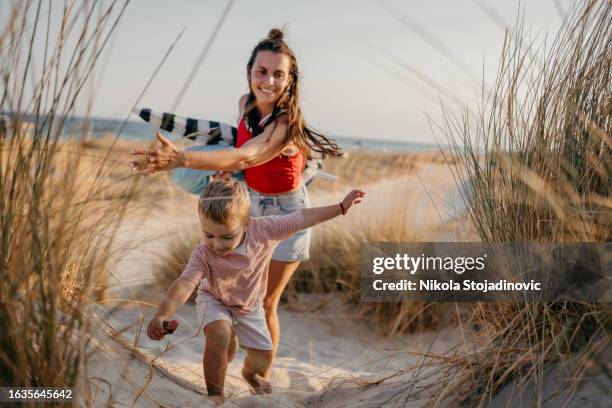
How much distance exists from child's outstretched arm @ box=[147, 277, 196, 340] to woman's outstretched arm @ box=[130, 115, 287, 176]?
0.47 m

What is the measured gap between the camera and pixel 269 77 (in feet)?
10.0

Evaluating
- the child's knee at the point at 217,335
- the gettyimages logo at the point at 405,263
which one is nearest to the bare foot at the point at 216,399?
the child's knee at the point at 217,335

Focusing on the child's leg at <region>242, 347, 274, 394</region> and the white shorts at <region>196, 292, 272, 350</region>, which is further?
the child's leg at <region>242, 347, 274, 394</region>

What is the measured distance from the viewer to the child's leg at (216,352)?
2.58 m

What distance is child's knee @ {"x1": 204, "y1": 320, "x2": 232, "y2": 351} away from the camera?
8.47ft

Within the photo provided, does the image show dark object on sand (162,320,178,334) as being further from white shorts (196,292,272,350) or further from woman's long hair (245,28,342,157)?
woman's long hair (245,28,342,157)

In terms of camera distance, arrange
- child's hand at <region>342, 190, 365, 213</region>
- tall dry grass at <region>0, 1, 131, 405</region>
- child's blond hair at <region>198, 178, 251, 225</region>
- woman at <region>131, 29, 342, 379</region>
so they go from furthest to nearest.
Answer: woman at <region>131, 29, 342, 379</region>, child's hand at <region>342, 190, 365, 213</region>, child's blond hair at <region>198, 178, 251, 225</region>, tall dry grass at <region>0, 1, 131, 405</region>

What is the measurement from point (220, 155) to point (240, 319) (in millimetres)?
723

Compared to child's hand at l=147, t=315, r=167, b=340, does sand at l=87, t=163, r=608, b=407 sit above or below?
below

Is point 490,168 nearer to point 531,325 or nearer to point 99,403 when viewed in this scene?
point 531,325

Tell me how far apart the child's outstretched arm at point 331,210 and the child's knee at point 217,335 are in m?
0.55

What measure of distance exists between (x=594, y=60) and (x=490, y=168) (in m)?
0.51
